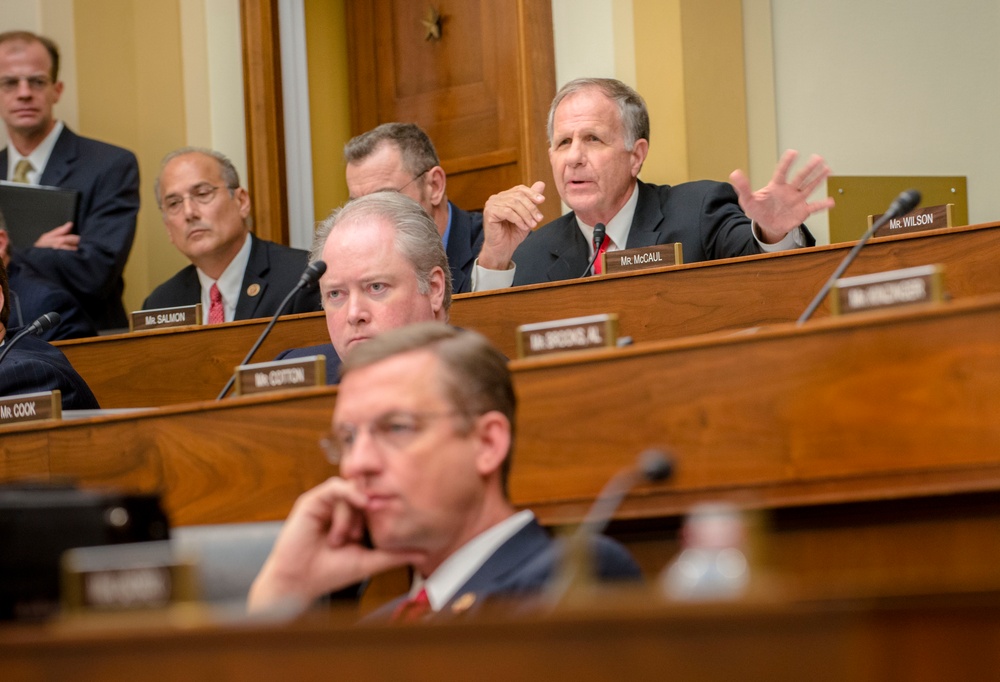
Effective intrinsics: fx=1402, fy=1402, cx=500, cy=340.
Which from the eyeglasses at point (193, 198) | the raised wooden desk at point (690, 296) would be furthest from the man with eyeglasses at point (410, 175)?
the raised wooden desk at point (690, 296)

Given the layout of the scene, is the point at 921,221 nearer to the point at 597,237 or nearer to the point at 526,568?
the point at 597,237

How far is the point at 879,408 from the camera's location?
1.85 metres

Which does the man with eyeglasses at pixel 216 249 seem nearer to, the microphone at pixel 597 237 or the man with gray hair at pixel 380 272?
the microphone at pixel 597 237

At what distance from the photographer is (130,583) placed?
4.53 ft

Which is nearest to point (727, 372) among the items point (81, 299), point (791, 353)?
point (791, 353)

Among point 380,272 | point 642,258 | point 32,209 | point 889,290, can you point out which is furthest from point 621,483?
point 32,209

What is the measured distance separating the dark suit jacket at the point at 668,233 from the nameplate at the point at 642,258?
0.94 feet

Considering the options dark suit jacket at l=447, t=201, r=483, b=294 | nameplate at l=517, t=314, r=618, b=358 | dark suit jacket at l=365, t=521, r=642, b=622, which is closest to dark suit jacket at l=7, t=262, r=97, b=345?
dark suit jacket at l=447, t=201, r=483, b=294

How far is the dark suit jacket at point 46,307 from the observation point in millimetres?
4359

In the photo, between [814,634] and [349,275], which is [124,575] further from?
[349,275]

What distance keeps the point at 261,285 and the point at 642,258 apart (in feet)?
5.15

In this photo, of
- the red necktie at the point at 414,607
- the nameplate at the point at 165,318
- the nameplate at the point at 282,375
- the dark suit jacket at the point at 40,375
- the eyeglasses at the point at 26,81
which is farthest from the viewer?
the eyeglasses at the point at 26,81

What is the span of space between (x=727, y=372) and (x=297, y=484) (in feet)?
2.49

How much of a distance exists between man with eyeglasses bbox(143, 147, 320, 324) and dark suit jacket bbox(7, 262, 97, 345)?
0.80 feet
